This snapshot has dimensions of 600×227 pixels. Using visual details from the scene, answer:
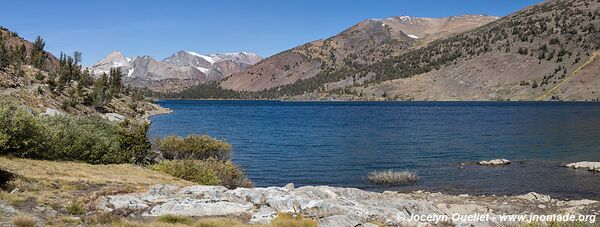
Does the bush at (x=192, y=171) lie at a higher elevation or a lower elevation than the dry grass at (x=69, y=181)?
lower

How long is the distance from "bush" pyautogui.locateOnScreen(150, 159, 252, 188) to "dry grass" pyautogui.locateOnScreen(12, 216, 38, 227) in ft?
49.0

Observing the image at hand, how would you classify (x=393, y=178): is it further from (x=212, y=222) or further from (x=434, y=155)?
(x=212, y=222)

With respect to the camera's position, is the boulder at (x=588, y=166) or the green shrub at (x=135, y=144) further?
the boulder at (x=588, y=166)

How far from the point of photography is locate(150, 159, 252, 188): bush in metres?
30.9

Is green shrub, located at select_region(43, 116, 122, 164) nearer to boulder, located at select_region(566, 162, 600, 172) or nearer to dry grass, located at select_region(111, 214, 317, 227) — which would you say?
dry grass, located at select_region(111, 214, 317, 227)

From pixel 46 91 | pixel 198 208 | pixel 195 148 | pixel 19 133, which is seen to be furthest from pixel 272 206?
pixel 46 91

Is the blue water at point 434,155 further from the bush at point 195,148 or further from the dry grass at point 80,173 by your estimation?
the dry grass at point 80,173

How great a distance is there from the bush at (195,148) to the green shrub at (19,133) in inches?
523

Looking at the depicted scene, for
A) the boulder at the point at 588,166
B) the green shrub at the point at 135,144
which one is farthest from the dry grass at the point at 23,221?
the boulder at the point at 588,166

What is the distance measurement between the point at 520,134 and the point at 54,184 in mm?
74221

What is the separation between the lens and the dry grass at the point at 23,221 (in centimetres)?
1484

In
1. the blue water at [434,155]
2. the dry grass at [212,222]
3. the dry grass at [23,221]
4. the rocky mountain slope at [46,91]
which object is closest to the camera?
the dry grass at [23,221]

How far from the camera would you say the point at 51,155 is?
30016 millimetres

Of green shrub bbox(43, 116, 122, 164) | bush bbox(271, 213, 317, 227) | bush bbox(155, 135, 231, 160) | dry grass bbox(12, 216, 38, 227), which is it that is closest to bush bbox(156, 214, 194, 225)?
bush bbox(271, 213, 317, 227)
